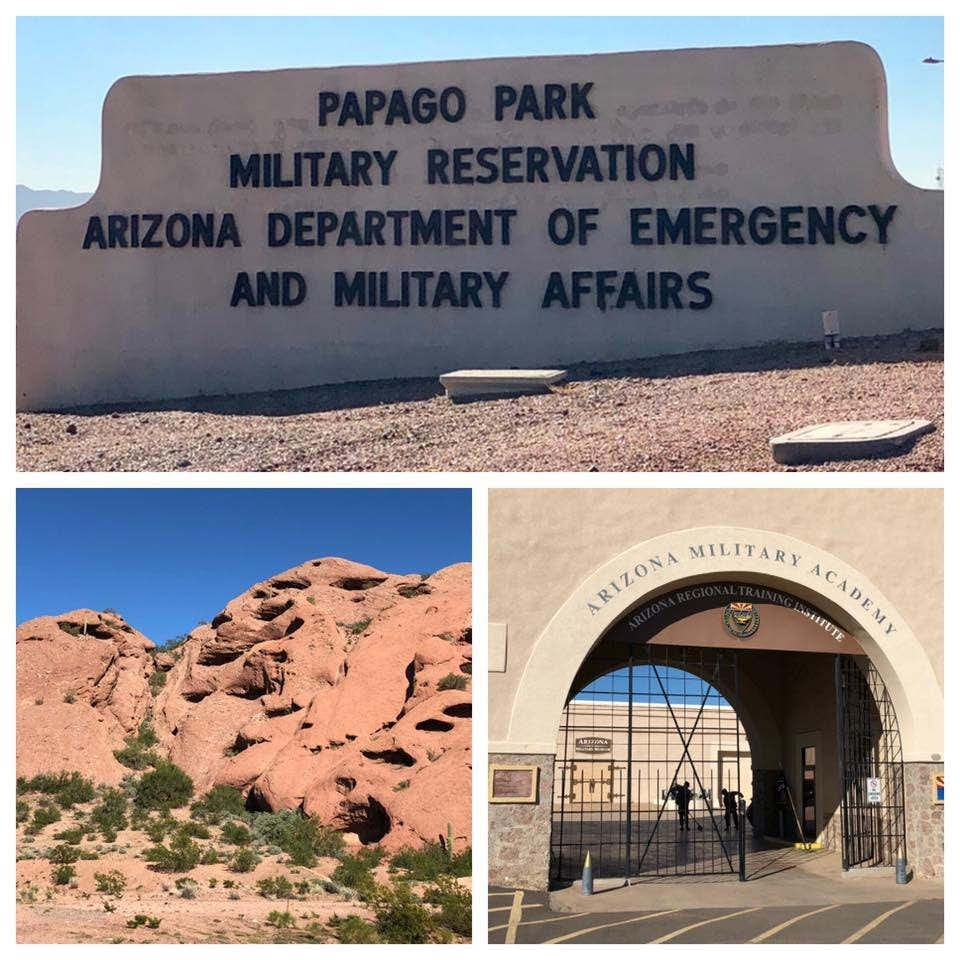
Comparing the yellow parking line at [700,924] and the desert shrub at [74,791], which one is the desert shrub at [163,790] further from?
the yellow parking line at [700,924]

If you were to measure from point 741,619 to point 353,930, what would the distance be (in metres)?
6.09

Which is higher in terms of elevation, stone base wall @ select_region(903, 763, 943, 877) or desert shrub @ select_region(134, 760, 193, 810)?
stone base wall @ select_region(903, 763, 943, 877)

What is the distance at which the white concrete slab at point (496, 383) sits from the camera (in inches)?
763

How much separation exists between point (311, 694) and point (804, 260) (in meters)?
13.0

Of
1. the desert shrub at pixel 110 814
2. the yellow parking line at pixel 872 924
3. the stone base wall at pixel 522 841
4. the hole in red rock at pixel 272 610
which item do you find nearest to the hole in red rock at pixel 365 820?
the desert shrub at pixel 110 814

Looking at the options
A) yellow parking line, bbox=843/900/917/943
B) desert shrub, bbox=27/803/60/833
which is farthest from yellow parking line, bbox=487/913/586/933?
desert shrub, bbox=27/803/60/833

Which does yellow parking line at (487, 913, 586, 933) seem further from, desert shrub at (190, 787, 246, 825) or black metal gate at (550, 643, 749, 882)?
desert shrub at (190, 787, 246, 825)

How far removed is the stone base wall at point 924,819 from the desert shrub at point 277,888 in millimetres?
8587

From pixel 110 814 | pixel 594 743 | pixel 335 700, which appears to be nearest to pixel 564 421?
pixel 335 700

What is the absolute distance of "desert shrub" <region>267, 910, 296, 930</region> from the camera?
55.0ft

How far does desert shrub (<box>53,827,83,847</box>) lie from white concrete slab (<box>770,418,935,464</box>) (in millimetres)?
13361

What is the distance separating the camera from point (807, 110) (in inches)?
822

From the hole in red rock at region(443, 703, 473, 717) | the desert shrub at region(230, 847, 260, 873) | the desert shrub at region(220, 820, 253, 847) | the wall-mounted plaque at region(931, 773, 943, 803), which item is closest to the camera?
the wall-mounted plaque at region(931, 773, 943, 803)

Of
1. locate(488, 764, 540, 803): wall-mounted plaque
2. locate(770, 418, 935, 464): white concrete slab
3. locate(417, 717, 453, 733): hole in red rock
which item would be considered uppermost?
locate(770, 418, 935, 464): white concrete slab
